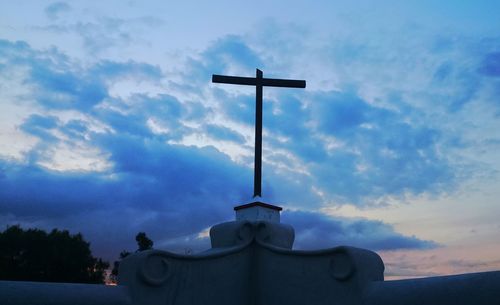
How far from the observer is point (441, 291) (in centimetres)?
473

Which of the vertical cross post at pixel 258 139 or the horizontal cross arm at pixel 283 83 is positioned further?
the horizontal cross arm at pixel 283 83

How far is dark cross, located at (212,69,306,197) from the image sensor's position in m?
7.98

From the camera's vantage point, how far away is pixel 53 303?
194 inches

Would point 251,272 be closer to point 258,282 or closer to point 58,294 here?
point 258,282

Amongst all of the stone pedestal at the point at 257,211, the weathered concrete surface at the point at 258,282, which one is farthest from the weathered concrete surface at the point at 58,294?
the stone pedestal at the point at 257,211

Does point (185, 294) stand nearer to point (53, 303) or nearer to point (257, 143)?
point (53, 303)

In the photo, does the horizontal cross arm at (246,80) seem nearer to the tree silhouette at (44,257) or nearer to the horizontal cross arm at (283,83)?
the horizontal cross arm at (283,83)

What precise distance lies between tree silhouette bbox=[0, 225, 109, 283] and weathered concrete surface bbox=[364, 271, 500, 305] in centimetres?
2235

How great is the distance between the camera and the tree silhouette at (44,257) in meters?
23.8

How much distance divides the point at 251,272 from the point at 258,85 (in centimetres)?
346

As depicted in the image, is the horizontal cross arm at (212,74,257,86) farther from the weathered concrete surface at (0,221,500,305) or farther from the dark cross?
the weathered concrete surface at (0,221,500,305)

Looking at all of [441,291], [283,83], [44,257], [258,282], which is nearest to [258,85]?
[283,83]

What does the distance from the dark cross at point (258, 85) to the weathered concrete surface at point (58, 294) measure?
3.10 m

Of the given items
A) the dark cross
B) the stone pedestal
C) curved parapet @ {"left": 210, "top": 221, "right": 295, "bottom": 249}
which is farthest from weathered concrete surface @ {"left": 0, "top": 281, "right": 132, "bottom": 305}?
the dark cross
